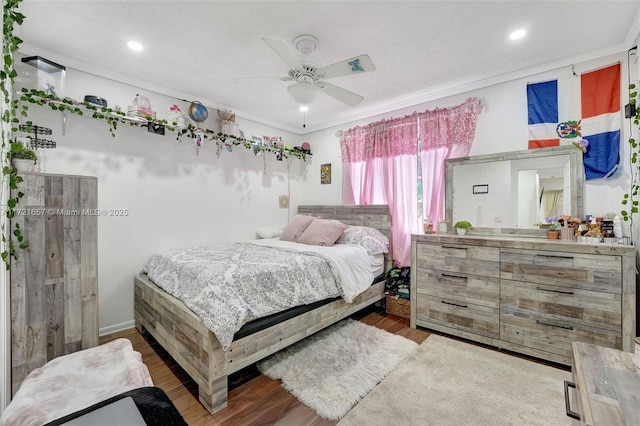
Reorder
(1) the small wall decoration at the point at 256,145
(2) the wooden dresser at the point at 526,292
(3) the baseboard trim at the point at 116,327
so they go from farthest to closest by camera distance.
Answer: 1. (1) the small wall decoration at the point at 256,145
2. (3) the baseboard trim at the point at 116,327
3. (2) the wooden dresser at the point at 526,292

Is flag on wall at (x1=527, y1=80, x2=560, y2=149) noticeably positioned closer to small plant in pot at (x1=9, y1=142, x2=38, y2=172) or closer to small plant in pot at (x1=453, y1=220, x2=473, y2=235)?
small plant in pot at (x1=453, y1=220, x2=473, y2=235)

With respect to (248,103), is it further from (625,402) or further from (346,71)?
(625,402)

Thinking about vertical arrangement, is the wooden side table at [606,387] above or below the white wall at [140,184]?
below

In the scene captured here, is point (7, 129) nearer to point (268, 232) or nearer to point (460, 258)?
point (268, 232)

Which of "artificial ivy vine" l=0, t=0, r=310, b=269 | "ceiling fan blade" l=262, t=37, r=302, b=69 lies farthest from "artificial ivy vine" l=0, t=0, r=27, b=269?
"ceiling fan blade" l=262, t=37, r=302, b=69

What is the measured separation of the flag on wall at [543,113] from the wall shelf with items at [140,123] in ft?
9.95

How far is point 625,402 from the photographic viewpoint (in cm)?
80

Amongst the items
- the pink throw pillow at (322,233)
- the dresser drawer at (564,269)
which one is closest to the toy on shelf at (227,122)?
the pink throw pillow at (322,233)

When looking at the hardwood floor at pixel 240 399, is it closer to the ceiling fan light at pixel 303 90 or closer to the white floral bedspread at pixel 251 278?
the white floral bedspread at pixel 251 278

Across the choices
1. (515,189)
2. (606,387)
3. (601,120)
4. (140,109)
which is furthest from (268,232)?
(601,120)

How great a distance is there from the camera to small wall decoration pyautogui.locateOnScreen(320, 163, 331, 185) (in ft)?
14.8

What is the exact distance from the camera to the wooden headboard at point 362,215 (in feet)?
12.1

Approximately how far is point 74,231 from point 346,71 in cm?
203

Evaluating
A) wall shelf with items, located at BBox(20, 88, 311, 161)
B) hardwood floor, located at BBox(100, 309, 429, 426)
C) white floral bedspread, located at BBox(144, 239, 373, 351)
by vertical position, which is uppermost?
wall shelf with items, located at BBox(20, 88, 311, 161)
